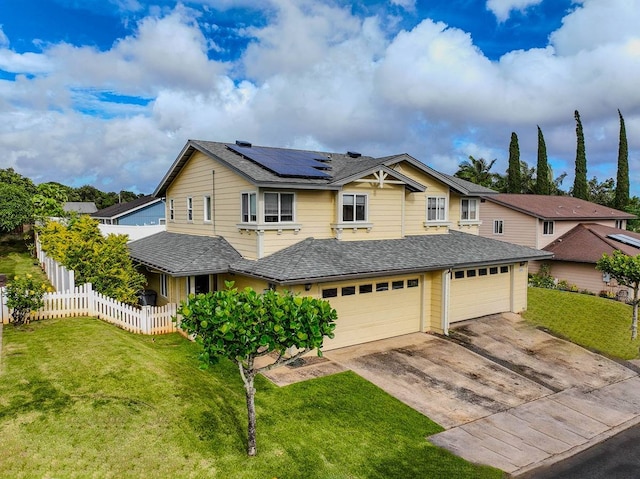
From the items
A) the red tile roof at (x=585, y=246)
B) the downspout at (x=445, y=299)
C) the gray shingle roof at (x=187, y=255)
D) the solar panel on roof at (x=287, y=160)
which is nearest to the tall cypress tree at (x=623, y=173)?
the red tile roof at (x=585, y=246)

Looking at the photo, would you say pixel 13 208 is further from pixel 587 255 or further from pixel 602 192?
pixel 602 192

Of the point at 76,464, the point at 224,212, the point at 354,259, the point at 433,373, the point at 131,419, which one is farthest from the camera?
the point at 224,212

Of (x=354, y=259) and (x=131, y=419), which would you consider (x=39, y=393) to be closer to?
(x=131, y=419)

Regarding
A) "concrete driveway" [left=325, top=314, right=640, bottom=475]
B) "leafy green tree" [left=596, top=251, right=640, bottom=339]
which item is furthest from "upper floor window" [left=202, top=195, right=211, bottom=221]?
"leafy green tree" [left=596, top=251, right=640, bottom=339]

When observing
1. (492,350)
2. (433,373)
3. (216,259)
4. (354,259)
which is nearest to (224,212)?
(216,259)

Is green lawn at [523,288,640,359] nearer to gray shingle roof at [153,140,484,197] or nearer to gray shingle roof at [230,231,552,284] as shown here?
gray shingle roof at [230,231,552,284]

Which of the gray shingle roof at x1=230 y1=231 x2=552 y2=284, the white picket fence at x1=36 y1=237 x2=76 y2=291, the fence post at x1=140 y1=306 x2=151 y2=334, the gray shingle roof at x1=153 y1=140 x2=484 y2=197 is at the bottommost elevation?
the fence post at x1=140 y1=306 x2=151 y2=334

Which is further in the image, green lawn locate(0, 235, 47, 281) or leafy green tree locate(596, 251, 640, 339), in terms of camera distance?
green lawn locate(0, 235, 47, 281)
